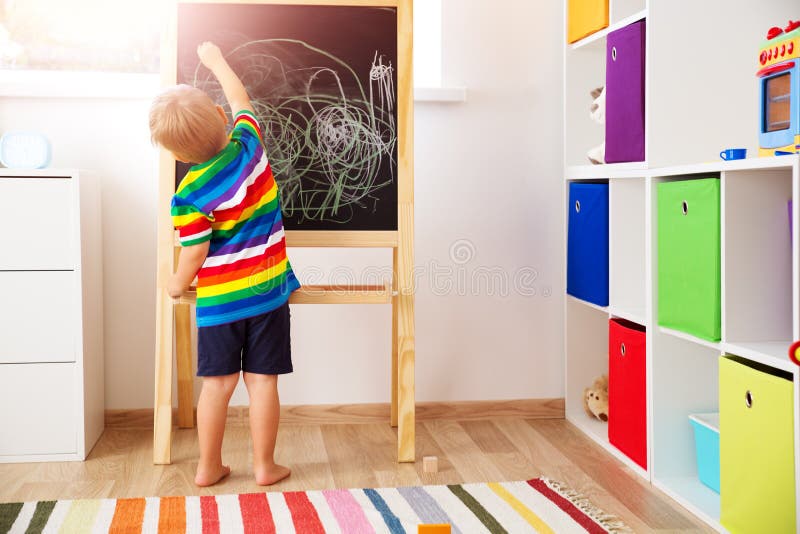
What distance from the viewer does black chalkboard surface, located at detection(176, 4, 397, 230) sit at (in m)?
2.26

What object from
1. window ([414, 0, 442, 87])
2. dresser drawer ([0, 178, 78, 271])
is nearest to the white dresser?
dresser drawer ([0, 178, 78, 271])

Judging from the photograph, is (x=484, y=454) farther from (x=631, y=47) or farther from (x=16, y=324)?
(x=16, y=324)

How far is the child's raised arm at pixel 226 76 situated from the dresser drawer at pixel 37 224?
0.46 metres

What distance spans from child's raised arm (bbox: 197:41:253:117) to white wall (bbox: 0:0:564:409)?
48 centimetres

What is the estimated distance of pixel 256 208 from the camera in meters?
2.08

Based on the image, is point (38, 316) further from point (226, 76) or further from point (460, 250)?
point (460, 250)

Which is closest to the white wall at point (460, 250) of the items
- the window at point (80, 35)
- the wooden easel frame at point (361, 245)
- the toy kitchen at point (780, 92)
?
the window at point (80, 35)

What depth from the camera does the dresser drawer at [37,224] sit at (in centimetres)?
226

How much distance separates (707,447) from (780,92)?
789 millimetres

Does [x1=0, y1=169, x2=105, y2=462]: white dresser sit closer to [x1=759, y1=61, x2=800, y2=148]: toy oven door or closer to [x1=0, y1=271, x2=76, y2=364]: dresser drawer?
Answer: [x1=0, y1=271, x2=76, y2=364]: dresser drawer

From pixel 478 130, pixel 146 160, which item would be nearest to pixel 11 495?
pixel 146 160

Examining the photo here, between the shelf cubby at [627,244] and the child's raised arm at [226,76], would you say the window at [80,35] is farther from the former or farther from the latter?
the shelf cubby at [627,244]

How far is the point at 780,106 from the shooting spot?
1.74 meters

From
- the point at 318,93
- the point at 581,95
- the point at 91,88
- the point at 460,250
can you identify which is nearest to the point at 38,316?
the point at 91,88
